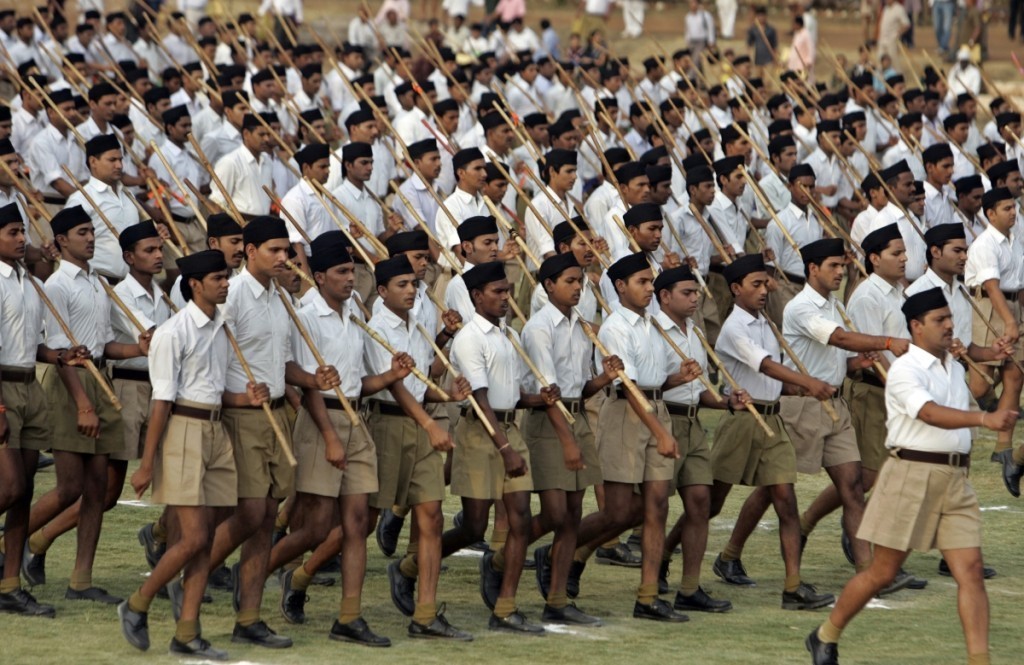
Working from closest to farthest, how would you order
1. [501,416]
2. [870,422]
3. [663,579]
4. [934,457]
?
[934,457] < [501,416] < [663,579] < [870,422]

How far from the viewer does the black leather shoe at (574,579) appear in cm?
979

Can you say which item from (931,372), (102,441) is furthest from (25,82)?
(931,372)

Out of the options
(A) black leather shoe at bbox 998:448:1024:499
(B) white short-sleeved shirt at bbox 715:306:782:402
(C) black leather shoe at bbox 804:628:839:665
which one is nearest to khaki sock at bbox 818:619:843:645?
(C) black leather shoe at bbox 804:628:839:665

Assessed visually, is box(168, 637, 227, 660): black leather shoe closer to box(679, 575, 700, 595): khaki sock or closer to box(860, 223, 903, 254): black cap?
box(679, 575, 700, 595): khaki sock

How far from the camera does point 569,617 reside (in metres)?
9.23

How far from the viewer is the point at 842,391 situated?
10.5 meters

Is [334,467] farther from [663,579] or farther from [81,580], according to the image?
[663,579]

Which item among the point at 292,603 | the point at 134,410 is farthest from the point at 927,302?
the point at 134,410

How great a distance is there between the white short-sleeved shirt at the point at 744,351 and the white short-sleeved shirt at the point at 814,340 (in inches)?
5.9

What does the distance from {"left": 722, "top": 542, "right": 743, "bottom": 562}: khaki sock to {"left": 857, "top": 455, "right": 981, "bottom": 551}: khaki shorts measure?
2.00 m

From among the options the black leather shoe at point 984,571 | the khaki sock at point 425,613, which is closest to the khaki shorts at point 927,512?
the khaki sock at point 425,613

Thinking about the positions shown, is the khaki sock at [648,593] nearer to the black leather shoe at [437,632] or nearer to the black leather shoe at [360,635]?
the black leather shoe at [437,632]

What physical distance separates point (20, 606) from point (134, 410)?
117 centimetres

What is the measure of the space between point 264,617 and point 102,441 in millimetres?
1126
